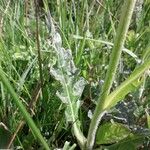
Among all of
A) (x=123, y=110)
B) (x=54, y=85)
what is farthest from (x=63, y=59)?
(x=123, y=110)

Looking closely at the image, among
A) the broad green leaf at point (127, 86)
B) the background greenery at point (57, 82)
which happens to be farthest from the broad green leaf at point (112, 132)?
the broad green leaf at point (127, 86)

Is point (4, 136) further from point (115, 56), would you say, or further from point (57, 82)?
point (115, 56)

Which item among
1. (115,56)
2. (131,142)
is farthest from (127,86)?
(131,142)

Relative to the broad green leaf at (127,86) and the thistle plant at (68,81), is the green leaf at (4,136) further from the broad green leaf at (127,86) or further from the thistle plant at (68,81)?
the broad green leaf at (127,86)

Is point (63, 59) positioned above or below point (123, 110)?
above

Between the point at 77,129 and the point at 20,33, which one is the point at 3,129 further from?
the point at 20,33

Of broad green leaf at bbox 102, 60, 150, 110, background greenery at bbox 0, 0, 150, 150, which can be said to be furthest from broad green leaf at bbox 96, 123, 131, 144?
broad green leaf at bbox 102, 60, 150, 110
